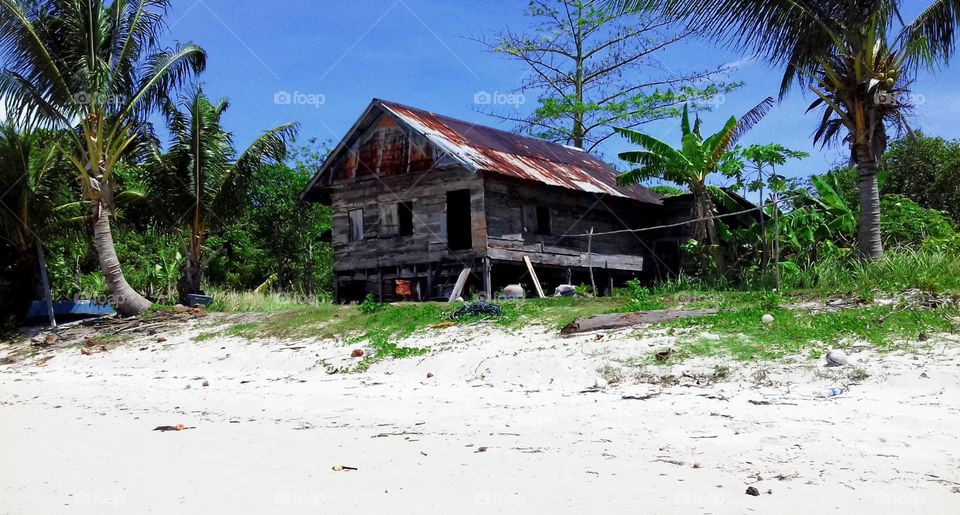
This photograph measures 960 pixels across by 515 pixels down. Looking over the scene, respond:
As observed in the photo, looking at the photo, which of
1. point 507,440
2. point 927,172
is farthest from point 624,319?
point 927,172

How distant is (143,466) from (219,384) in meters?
5.09

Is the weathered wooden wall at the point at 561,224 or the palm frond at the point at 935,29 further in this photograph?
the weathered wooden wall at the point at 561,224

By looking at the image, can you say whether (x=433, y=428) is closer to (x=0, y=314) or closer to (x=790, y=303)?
(x=790, y=303)

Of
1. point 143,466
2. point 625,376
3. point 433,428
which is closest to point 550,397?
point 625,376

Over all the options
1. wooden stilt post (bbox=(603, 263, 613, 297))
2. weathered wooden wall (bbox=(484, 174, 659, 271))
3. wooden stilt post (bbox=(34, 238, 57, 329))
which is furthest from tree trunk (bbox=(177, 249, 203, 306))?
wooden stilt post (bbox=(603, 263, 613, 297))

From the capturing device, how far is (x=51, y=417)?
8.66 metres

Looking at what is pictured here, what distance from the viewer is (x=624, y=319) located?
10828 millimetres

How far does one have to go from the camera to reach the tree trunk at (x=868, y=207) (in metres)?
13.7

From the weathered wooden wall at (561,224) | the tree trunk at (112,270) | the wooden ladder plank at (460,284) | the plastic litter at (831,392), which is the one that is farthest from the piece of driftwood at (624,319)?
the tree trunk at (112,270)

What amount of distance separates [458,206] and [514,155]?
2794 mm

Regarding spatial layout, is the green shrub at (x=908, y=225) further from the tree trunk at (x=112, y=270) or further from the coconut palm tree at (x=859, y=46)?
the tree trunk at (x=112, y=270)

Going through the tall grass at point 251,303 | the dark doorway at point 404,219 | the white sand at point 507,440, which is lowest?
the white sand at point 507,440

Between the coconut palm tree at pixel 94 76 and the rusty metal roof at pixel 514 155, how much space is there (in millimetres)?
5277

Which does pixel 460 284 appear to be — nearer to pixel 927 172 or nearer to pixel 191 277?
pixel 191 277
